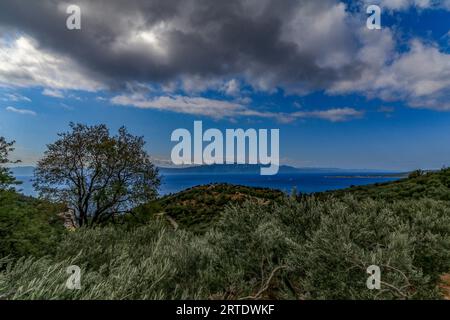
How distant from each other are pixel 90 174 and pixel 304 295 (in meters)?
19.8

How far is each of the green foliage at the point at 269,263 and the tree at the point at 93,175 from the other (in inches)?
425

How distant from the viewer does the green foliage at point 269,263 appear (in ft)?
15.1

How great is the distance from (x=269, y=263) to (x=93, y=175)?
18.5m

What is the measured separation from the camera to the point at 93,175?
20.6 m

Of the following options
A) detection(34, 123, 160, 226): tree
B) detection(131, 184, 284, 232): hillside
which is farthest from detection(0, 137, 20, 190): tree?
detection(131, 184, 284, 232): hillside

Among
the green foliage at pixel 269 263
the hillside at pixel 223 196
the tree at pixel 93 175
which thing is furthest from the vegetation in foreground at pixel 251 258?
the hillside at pixel 223 196

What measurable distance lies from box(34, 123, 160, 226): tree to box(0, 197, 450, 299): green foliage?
1079 cm

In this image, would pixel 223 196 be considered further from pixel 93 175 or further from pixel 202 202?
pixel 93 175

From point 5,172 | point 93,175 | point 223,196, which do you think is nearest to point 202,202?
point 223,196

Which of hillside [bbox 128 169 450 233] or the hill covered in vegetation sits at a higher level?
the hill covered in vegetation

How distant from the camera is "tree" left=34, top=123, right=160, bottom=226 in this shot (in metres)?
19.9

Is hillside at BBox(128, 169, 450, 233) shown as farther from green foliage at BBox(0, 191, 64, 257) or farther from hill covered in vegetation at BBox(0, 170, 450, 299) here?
hill covered in vegetation at BBox(0, 170, 450, 299)
